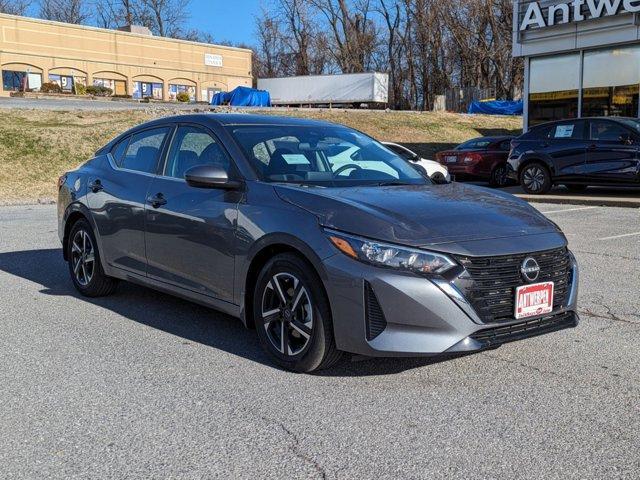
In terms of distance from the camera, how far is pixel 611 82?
1975 cm

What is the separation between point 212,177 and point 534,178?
39.7 feet

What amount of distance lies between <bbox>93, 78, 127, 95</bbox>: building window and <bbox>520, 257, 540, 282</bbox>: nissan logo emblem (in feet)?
200

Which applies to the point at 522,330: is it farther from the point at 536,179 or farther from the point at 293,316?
the point at 536,179

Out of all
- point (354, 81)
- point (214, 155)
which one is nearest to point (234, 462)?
point (214, 155)

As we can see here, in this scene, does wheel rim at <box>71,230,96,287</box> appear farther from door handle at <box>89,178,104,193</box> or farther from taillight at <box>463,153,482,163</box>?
taillight at <box>463,153,482,163</box>

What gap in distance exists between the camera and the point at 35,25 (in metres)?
57.3

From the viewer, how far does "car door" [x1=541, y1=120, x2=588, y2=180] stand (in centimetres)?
1452

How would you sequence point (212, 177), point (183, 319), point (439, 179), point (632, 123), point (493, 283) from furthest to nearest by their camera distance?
point (632, 123) < point (183, 319) < point (439, 179) < point (212, 177) < point (493, 283)

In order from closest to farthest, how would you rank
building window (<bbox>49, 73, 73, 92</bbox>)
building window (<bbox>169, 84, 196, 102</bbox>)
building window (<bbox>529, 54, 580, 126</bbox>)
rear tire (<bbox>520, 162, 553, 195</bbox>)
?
rear tire (<bbox>520, 162, 553, 195</bbox>), building window (<bbox>529, 54, 580, 126</bbox>), building window (<bbox>49, 73, 73, 92</bbox>), building window (<bbox>169, 84, 196, 102</bbox>)

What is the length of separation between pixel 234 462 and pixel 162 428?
1.83 ft

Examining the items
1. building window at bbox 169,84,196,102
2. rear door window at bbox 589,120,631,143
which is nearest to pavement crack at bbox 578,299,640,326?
rear door window at bbox 589,120,631,143

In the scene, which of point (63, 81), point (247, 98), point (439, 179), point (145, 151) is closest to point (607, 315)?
point (439, 179)

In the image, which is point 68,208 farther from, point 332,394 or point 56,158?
point 56,158

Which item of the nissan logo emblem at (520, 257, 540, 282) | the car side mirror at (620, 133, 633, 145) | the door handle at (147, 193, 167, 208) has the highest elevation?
the car side mirror at (620, 133, 633, 145)
